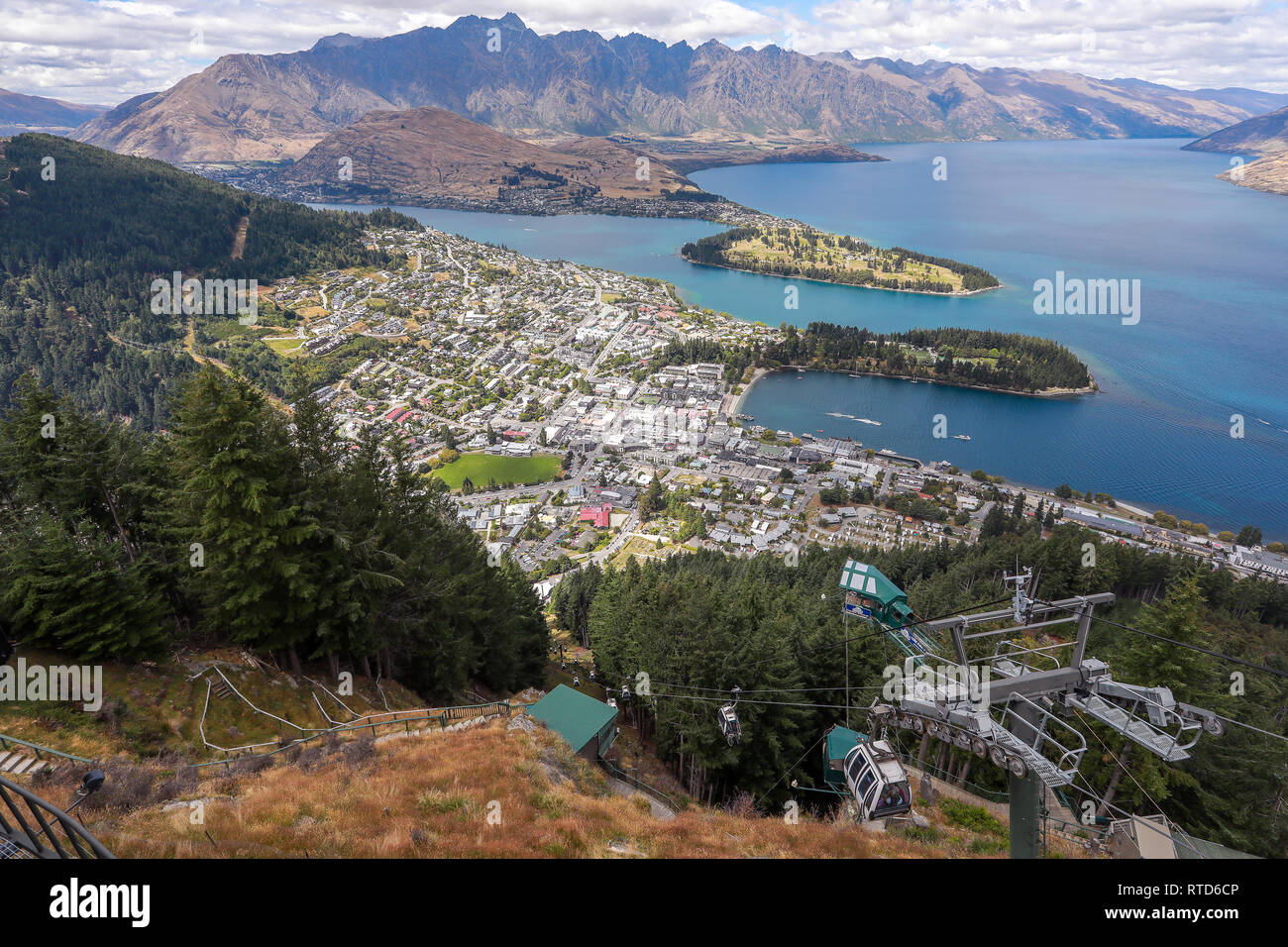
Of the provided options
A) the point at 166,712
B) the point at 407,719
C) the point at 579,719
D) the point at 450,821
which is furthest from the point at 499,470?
the point at 450,821

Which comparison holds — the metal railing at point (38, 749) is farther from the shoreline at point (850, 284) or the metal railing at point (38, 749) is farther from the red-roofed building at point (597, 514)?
the shoreline at point (850, 284)

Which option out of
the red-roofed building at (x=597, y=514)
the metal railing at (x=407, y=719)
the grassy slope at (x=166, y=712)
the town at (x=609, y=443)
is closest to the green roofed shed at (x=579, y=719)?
the metal railing at (x=407, y=719)

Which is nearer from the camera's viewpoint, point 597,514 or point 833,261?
point 597,514

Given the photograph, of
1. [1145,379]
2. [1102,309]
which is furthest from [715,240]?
[1145,379]

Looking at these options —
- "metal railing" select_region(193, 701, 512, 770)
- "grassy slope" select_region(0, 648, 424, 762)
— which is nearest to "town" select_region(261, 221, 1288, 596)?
"grassy slope" select_region(0, 648, 424, 762)

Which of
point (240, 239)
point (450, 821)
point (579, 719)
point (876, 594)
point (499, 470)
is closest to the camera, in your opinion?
point (450, 821)

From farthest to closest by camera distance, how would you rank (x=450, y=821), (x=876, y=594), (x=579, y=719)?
(x=579, y=719) < (x=876, y=594) < (x=450, y=821)

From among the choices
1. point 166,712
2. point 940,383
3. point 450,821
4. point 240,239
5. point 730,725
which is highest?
point 240,239

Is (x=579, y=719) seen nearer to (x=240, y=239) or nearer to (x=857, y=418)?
(x=857, y=418)
